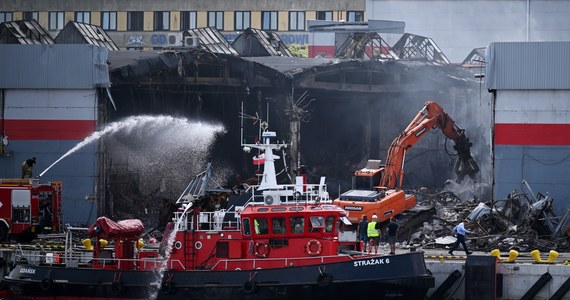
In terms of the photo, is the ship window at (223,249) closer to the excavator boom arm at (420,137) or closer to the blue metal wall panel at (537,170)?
the excavator boom arm at (420,137)

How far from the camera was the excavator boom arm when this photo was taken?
42.1m

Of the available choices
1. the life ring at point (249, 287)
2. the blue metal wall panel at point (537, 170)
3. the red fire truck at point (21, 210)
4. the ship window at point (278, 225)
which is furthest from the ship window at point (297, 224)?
the blue metal wall panel at point (537, 170)

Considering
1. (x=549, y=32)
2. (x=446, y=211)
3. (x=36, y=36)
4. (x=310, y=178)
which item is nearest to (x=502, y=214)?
(x=446, y=211)

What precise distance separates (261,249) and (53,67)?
16.3m

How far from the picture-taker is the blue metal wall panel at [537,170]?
135 ft

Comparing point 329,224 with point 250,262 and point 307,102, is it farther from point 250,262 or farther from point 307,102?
point 307,102

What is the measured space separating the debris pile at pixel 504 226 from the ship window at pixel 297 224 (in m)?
8.24

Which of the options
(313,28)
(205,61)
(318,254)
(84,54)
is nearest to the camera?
(318,254)

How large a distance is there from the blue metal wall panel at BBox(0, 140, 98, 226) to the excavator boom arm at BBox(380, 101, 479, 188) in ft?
34.2

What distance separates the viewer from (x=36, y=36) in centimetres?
5644

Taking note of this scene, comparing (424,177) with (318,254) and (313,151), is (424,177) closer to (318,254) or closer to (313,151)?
(313,151)

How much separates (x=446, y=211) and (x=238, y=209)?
14433mm

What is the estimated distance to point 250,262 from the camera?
3081 centimetres

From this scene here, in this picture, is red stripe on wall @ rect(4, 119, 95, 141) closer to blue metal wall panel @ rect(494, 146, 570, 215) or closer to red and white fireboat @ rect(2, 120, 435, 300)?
red and white fireboat @ rect(2, 120, 435, 300)
